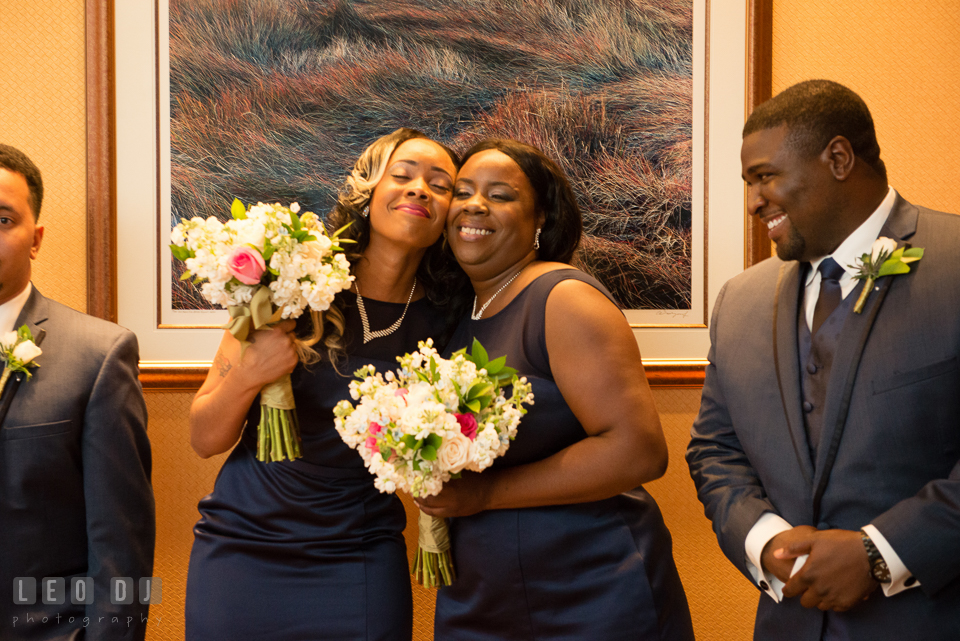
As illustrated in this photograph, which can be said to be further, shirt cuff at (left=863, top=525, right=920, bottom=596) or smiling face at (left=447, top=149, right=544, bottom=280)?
smiling face at (left=447, top=149, right=544, bottom=280)

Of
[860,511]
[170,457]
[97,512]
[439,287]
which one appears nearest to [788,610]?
[860,511]

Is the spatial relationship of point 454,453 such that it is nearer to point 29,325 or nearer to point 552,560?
point 552,560

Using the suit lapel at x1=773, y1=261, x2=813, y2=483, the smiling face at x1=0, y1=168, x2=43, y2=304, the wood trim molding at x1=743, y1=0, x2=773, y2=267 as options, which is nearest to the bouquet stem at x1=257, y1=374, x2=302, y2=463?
the smiling face at x1=0, y1=168, x2=43, y2=304

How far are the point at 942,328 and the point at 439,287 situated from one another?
1.70 meters

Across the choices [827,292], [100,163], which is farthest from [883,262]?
[100,163]

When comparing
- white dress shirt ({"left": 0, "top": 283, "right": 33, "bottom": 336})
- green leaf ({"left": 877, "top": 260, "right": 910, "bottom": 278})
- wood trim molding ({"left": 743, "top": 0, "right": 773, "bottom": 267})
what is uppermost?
wood trim molding ({"left": 743, "top": 0, "right": 773, "bottom": 267})

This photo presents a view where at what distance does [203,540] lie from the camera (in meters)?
2.43

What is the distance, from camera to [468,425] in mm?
1853

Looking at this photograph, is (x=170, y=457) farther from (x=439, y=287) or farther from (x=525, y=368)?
(x=525, y=368)

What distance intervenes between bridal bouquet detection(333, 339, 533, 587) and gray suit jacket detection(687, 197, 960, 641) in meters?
0.72

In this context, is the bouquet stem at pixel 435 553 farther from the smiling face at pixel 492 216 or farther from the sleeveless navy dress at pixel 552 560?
the smiling face at pixel 492 216

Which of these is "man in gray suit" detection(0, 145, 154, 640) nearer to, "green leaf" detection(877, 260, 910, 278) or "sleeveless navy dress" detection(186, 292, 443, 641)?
"sleeveless navy dress" detection(186, 292, 443, 641)

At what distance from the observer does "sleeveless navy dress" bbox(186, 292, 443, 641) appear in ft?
7.66

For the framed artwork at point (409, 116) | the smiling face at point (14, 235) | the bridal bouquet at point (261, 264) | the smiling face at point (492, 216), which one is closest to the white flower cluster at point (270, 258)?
the bridal bouquet at point (261, 264)
